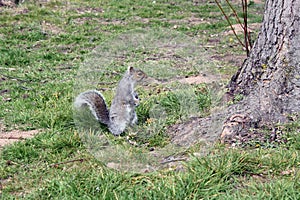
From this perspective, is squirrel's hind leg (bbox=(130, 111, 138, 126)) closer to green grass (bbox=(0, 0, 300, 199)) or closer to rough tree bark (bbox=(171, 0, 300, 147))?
green grass (bbox=(0, 0, 300, 199))

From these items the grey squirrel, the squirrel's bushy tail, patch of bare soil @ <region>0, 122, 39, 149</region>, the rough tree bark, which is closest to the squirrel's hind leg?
the grey squirrel

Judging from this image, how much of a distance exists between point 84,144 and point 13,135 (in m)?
0.69

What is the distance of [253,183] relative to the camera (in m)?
2.67

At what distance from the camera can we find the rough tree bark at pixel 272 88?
3.39m

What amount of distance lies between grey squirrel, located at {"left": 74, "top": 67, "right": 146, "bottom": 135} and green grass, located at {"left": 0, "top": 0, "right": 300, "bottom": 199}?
9cm

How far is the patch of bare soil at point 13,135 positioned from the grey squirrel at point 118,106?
1.69 feet

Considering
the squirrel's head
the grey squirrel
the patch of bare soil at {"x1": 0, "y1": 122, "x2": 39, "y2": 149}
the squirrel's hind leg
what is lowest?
the patch of bare soil at {"x1": 0, "y1": 122, "x2": 39, "y2": 149}

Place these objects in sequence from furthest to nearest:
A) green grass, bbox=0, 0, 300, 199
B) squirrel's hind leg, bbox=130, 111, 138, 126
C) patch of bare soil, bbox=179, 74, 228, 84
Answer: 1. patch of bare soil, bbox=179, 74, 228, 84
2. squirrel's hind leg, bbox=130, 111, 138, 126
3. green grass, bbox=0, 0, 300, 199

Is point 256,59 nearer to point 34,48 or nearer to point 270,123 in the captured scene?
point 270,123

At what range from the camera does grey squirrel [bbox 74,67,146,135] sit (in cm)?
352

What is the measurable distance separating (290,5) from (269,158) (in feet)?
4.27

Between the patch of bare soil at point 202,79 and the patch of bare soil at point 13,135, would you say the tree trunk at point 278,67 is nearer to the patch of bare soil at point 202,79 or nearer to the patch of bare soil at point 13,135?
the patch of bare soil at point 202,79

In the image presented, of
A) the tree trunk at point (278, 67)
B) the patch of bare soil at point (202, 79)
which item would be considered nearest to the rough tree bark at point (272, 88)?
the tree trunk at point (278, 67)

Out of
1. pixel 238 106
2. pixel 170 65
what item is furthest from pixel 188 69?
pixel 238 106
